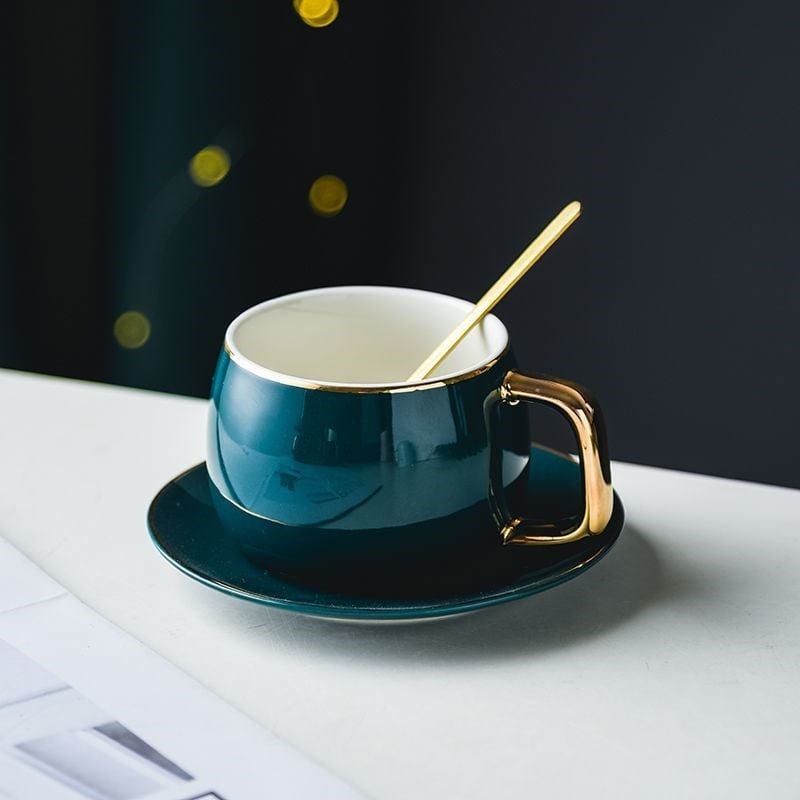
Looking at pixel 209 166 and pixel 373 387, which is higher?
pixel 373 387

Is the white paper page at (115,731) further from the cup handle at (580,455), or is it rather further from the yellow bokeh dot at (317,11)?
the yellow bokeh dot at (317,11)

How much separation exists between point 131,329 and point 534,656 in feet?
3.13

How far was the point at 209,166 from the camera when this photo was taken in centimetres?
128

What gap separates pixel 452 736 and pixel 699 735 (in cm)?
9

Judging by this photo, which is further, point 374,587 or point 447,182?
point 447,182

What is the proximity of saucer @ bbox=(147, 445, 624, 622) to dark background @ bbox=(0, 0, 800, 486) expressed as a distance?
2.44ft

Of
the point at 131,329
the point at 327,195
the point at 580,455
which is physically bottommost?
the point at 131,329

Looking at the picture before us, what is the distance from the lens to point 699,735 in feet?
1.40

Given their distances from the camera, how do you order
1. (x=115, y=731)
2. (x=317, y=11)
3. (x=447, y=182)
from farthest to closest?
(x=447, y=182) → (x=317, y=11) → (x=115, y=731)

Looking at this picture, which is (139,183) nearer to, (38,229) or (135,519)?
(38,229)

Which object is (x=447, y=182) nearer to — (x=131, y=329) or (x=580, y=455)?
(x=131, y=329)

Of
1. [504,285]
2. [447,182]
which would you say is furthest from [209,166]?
[504,285]

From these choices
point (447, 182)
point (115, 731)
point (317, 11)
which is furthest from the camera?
point (447, 182)

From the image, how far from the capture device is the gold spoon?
0.51 meters
